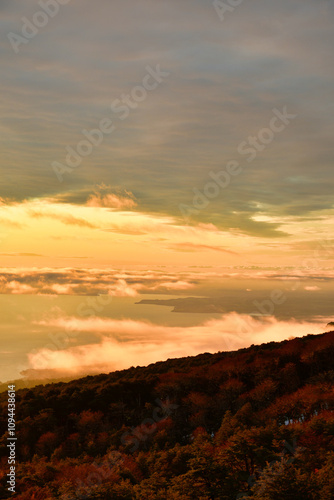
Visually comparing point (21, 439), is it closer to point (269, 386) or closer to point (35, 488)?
point (35, 488)

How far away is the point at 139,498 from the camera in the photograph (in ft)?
112

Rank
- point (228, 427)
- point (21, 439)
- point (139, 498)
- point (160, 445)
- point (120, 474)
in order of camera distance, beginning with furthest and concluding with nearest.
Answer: point (21, 439), point (160, 445), point (228, 427), point (120, 474), point (139, 498)

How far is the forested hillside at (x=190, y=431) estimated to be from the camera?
34.3 metres

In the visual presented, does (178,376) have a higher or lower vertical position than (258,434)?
higher

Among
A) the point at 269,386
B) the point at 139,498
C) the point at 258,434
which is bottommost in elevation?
the point at 139,498

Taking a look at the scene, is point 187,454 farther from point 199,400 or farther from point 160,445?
point 199,400

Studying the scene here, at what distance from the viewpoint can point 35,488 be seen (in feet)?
137

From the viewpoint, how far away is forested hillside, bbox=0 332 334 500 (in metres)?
34.3

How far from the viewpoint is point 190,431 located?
69188 millimetres

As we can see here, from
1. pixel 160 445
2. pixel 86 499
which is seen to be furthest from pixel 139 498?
pixel 160 445

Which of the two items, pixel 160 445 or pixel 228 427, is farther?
pixel 160 445

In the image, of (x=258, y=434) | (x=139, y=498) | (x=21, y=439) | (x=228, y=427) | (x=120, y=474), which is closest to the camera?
(x=139, y=498)

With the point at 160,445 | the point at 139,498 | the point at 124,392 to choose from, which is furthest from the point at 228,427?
the point at 124,392

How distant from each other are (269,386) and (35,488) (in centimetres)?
4336
